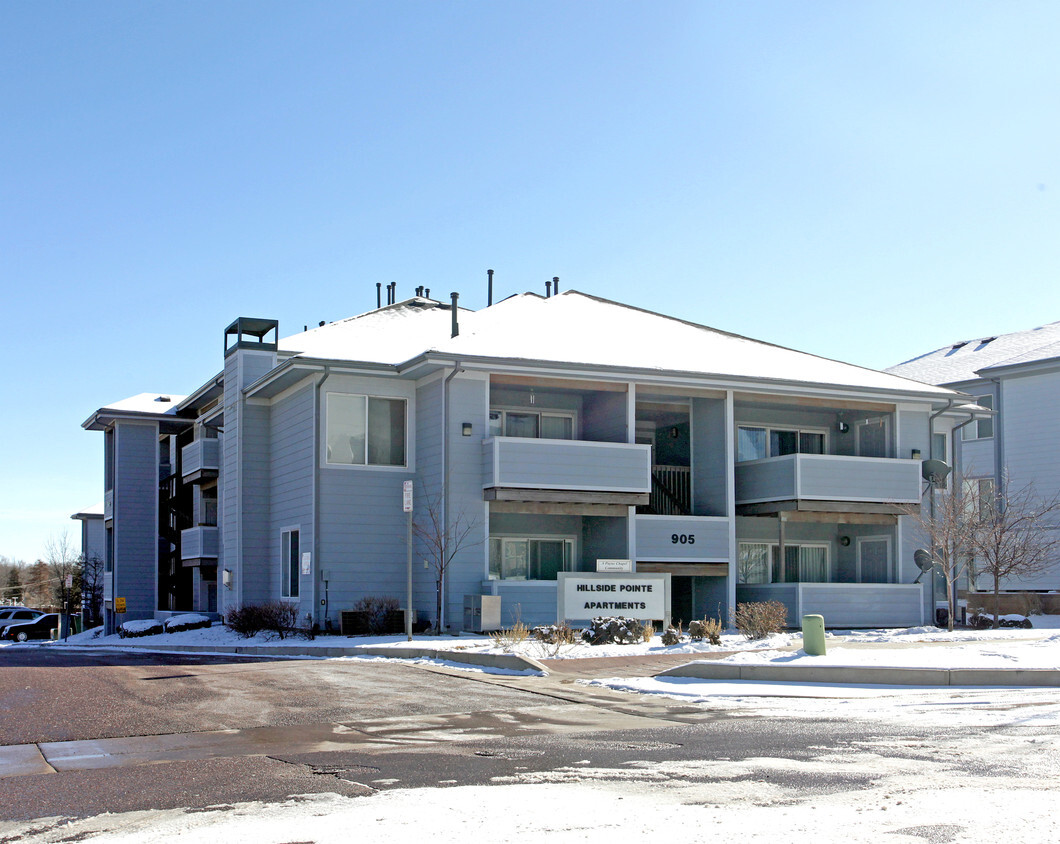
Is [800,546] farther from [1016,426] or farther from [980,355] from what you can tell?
[980,355]

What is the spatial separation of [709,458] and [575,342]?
418cm

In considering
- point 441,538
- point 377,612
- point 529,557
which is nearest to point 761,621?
point 441,538

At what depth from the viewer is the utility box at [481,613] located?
2303 cm

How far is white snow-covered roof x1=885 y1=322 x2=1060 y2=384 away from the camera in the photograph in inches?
1478

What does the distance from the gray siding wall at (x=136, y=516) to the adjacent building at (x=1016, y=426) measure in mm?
25962

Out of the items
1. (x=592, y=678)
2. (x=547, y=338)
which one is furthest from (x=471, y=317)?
(x=592, y=678)

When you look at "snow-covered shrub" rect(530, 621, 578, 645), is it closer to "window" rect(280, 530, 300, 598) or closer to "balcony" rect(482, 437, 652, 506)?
"balcony" rect(482, 437, 652, 506)

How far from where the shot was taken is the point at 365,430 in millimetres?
25953

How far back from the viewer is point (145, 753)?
9633 mm

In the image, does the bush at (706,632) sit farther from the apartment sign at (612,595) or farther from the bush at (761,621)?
the apartment sign at (612,595)

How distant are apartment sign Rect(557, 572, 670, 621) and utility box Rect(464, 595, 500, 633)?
1.36 m

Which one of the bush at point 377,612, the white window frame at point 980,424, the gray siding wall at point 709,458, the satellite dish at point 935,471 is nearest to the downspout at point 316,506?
the bush at point 377,612

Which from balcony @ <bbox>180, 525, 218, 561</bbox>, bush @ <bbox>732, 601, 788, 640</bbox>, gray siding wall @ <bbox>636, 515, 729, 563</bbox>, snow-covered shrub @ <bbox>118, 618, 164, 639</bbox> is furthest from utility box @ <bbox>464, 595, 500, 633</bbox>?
balcony @ <bbox>180, 525, 218, 561</bbox>

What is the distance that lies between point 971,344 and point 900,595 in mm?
20235
